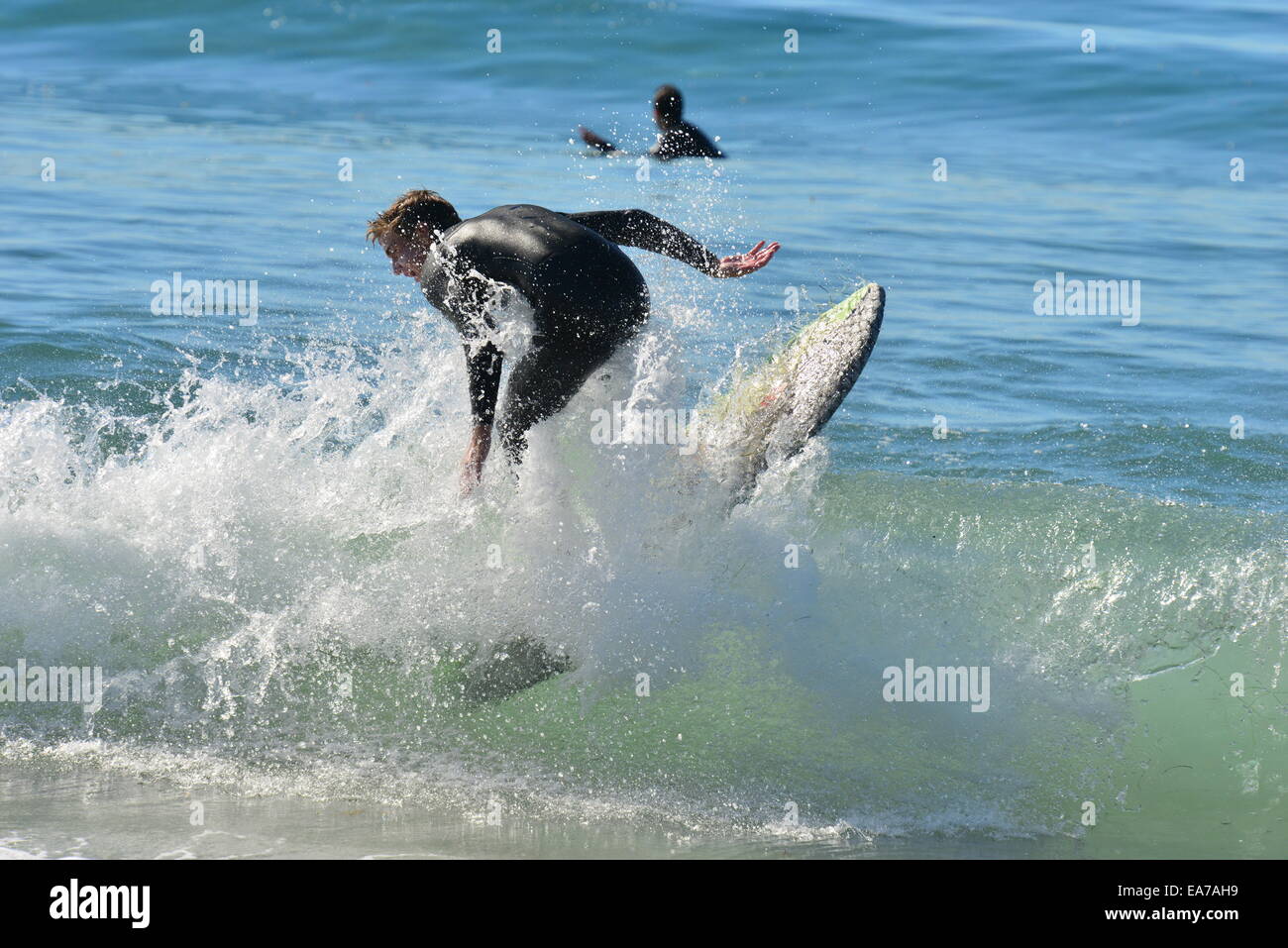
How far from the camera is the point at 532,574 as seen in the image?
5156 millimetres

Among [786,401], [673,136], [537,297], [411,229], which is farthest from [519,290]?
[673,136]

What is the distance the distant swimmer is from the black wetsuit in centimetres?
935

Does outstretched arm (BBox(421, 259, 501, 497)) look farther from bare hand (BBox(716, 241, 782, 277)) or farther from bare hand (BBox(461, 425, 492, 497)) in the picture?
bare hand (BBox(716, 241, 782, 277))

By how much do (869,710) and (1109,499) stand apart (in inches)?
101

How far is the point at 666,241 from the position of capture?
553 cm

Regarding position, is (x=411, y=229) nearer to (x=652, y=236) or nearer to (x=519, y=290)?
(x=519, y=290)

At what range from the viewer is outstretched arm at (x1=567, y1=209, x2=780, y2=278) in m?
5.50

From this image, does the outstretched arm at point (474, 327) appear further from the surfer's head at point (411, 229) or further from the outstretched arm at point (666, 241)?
the outstretched arm at point (666, 241)

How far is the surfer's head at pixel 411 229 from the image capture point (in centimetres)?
502

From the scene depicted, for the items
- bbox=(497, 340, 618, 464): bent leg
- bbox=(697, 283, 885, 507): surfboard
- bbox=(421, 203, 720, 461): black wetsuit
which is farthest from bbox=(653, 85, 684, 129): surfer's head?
bbox=(497, 340, 618, 464): bent leg

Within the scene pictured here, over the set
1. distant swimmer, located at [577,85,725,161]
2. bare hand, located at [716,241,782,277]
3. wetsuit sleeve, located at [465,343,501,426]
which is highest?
distant swimmer, located at [577,85,725,161]

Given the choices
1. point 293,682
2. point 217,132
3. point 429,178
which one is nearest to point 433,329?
point 293,682

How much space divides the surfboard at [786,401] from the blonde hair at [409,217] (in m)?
1.40
